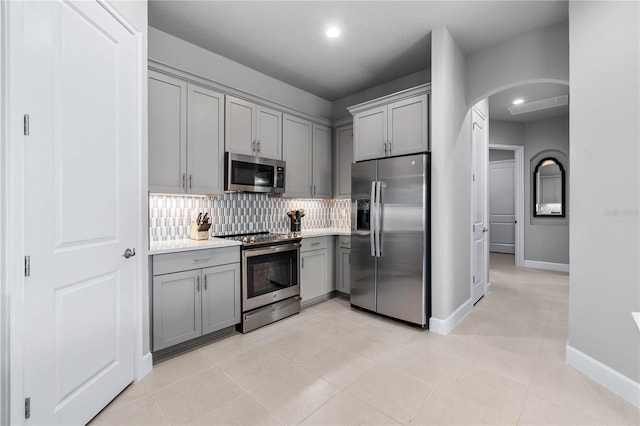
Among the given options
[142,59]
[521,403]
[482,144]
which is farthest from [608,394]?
[142,59]

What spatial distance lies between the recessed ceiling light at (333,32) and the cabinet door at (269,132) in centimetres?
107

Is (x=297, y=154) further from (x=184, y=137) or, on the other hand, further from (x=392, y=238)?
(x=392, y=238)

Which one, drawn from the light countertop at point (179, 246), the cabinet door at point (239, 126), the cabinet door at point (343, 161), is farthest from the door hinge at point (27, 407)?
the cabinet door at point (343, 161)

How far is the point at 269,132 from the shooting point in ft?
11.6

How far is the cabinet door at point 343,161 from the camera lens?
13.8ft

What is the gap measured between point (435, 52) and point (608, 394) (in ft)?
9.90

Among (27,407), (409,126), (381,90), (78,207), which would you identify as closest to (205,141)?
(78,207)

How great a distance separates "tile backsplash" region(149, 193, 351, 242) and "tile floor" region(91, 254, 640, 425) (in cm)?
122

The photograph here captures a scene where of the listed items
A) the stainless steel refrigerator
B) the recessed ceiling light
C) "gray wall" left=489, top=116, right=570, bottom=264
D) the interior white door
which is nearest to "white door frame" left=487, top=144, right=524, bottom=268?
"gray wall" left=489, top=116, right=570, bottom=264

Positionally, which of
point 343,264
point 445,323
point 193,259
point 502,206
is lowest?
point 445,323

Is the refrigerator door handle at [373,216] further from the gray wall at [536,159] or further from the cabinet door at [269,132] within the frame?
the gray wall at [536,159]

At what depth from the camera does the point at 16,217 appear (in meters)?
1.30

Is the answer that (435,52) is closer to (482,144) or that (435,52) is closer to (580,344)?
(482,144)

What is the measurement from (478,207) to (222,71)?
3689 mm
